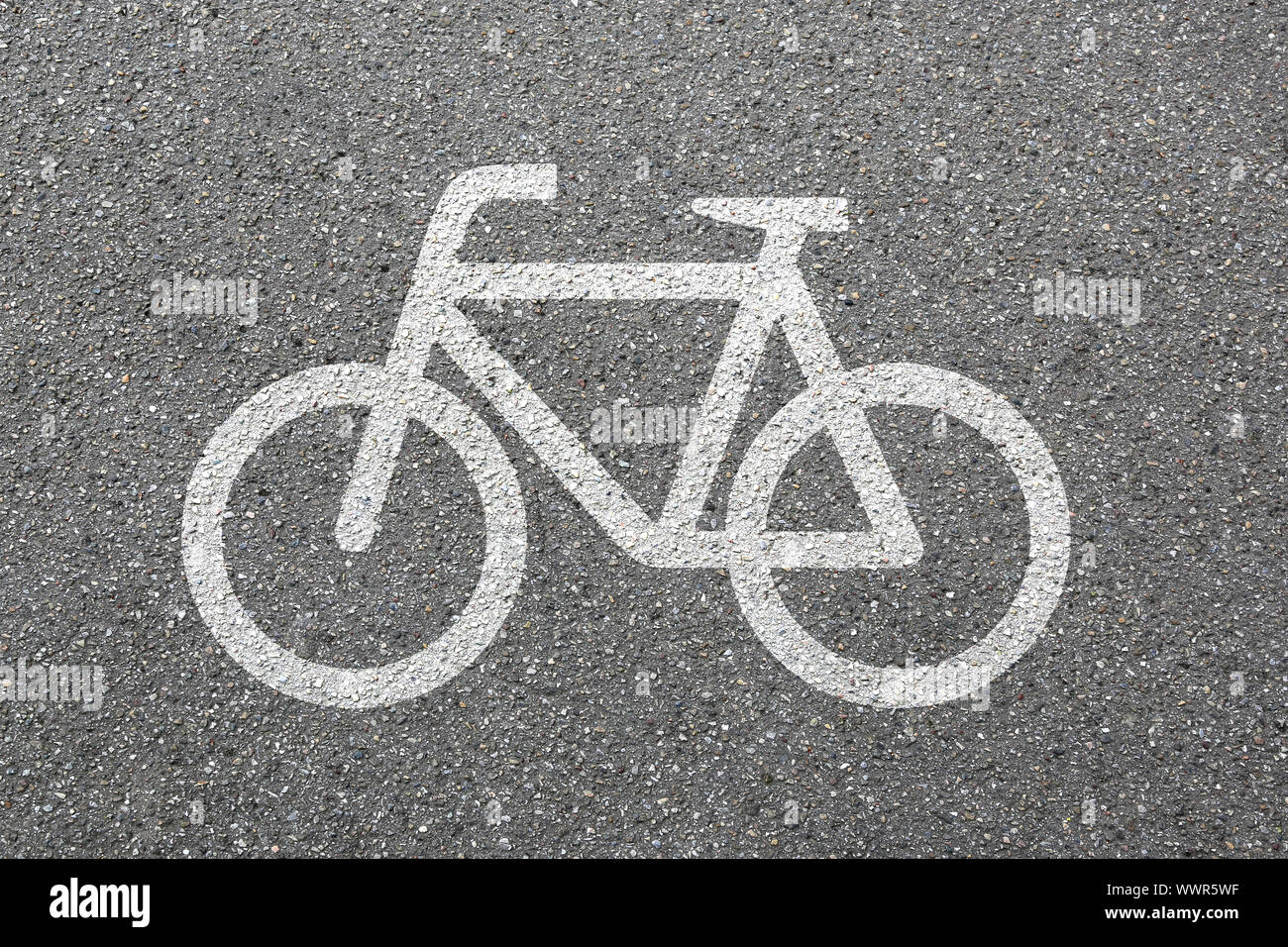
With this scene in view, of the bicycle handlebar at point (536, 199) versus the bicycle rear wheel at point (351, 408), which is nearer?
the bicycle rear wheel at point (351, 408)

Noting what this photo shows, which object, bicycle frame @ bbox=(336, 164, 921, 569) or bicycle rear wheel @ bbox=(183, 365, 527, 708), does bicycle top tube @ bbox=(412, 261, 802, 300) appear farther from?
bicycle rear wheel @ bbox=(183, 365, 527, 708)

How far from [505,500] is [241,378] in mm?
977

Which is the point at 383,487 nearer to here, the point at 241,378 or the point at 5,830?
the point at 241,378

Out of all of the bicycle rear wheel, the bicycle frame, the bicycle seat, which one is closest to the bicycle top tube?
the bicycle frame

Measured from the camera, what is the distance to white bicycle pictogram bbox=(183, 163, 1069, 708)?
2910 millimetres

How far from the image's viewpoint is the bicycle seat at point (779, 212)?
3029 millimetres

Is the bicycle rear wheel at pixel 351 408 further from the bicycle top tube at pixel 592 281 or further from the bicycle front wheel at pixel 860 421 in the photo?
the bicycle front wheel at pixel 860 421

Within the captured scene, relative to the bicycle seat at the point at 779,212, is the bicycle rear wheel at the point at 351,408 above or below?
below

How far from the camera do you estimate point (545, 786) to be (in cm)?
287

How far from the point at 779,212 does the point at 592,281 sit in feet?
2.19

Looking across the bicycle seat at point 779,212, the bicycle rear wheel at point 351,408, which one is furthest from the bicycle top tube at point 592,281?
the bicycle rear wheel at point 351,408

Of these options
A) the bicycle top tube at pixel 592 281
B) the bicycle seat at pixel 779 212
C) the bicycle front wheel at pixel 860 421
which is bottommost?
the bicycle front wheel at pixel 860 421

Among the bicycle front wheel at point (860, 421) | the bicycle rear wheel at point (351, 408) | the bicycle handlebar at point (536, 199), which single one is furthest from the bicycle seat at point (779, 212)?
the bicycle rear wheel at point (351, 408)
